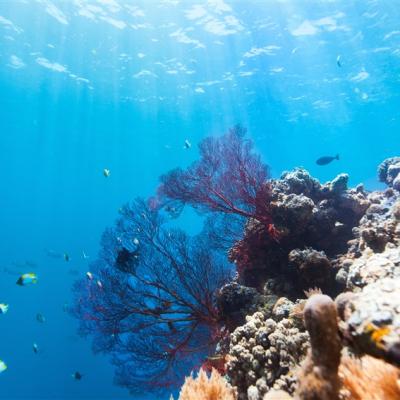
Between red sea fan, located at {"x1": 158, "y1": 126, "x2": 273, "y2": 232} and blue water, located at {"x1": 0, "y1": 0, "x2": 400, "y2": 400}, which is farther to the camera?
blue water, located at {"x1": 0, "y1": 0, "x2": 400, "y2": 400}

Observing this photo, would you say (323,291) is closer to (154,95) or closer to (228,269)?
(228,269)

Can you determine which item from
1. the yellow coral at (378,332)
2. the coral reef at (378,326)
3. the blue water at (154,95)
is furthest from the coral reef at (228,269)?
the blue water at (154,95)

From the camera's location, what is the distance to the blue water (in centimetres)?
2417

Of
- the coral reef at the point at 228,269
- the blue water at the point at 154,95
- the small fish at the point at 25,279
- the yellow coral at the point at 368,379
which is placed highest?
the blue water at the point at 154,95

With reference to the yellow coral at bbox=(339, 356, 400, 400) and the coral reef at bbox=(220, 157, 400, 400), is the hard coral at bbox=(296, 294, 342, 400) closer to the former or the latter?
the coral reef at bbox=(220, 157, 400, 400)

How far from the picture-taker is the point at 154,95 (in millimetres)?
36250

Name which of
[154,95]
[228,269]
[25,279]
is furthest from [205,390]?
[154,95]

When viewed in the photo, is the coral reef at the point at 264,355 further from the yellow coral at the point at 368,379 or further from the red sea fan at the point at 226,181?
the red sea fan at the point at 226,181

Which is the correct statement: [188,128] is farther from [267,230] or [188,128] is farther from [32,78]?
[267,230]

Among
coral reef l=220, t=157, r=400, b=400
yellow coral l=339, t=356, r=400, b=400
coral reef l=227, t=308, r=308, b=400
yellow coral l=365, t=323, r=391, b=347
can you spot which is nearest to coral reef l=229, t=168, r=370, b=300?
coral reef l=220, t=157, r=400, b=400

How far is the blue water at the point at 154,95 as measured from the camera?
952 inches

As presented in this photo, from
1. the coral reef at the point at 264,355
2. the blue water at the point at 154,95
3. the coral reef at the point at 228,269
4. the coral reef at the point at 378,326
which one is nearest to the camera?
the coral reef at the point at 378,326

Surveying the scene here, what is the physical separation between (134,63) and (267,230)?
92.4ft

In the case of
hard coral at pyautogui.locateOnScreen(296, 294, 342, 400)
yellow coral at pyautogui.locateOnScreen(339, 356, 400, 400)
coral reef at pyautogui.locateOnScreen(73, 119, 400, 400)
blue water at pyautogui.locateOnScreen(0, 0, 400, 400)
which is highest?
blue water at pyautogui.locateOnScreen(0, 0, 400, 400)
